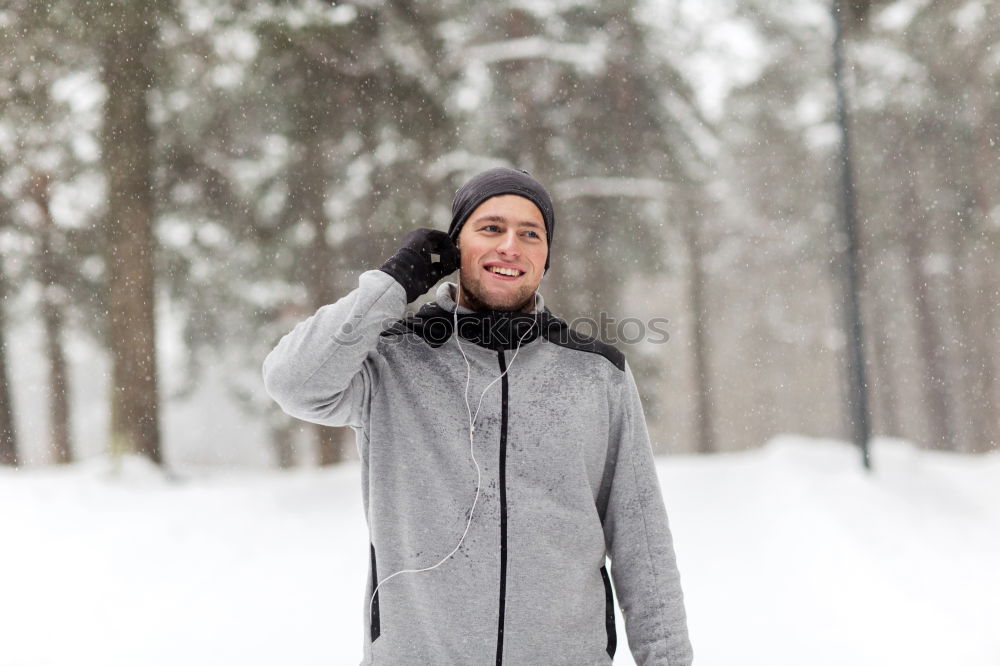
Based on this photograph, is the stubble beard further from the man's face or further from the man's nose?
the man's nose

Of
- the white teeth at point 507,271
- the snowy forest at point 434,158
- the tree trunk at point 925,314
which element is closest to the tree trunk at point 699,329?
the snowy forest at point 434,158

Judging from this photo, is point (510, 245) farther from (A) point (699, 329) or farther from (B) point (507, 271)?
(A) point (699, 329)

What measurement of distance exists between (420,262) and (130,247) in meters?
7.70

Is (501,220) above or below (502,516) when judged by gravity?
above

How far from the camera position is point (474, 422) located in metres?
2.01

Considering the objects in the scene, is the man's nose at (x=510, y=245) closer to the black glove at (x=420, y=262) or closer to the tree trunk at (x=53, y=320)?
the black glove at (x=420, y=262)

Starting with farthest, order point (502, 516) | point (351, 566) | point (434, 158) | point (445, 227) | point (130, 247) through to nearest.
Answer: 1. point (445, 227)
2. point (434, 158)
3. point (130, 247)
4. point (351, 566)
5. point (502, 516)

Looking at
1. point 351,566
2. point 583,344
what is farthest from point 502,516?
point 351,566

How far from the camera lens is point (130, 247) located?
8.34 meters

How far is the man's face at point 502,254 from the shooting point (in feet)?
6.82

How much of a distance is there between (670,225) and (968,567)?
33.0ft

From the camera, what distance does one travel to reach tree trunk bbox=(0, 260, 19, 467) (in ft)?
38.3

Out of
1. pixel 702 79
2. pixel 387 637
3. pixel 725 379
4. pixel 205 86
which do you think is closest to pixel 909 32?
pixel 702 79

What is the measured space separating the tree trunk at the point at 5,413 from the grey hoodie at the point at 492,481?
493 inches
